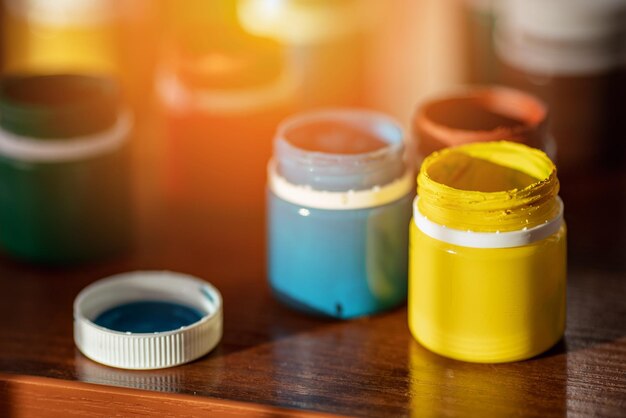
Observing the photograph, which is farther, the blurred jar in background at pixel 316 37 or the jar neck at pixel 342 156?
the blurred jar in background at pixel 316 37

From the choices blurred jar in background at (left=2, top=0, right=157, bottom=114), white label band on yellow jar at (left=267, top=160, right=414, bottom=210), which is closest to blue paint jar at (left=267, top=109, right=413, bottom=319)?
white label band on yellow jar at (left=267, top=160, right=414, bottom=210)

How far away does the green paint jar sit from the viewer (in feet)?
3.14

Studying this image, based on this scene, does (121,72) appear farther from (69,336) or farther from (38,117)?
(69,336)

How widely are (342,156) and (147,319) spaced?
20cm

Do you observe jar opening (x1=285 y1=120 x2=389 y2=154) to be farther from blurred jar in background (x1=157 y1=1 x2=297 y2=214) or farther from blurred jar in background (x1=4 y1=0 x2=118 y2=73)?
blurred jar in background (x1=4 y1=0 x2=118 y2=73)

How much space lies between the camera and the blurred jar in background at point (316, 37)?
1.18 metres

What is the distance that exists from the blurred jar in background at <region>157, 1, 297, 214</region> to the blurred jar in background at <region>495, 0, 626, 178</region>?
0.82 ft

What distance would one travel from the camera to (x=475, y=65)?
4.37 feet

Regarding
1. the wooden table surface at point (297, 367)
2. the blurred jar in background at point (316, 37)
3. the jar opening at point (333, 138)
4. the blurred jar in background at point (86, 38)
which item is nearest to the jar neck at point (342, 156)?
the jar opening at point (333, 138)

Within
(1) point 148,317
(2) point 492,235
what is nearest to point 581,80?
(2) point 492,235

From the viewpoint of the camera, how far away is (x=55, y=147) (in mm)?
958

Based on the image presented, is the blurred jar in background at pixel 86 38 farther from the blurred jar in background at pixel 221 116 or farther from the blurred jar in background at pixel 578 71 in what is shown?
the blurred jar in background at pixel 578 71

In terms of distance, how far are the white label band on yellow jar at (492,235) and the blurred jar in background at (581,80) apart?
287 millimetres

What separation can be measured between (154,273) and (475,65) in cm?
58
